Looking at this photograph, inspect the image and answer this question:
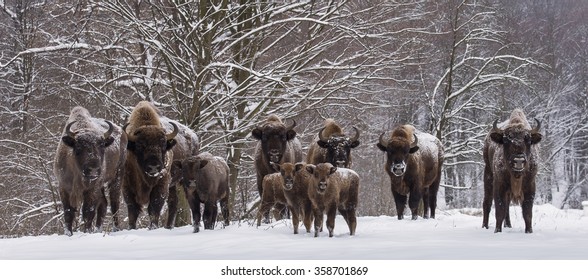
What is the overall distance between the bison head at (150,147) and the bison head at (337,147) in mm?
3302

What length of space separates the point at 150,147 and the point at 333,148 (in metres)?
3.81

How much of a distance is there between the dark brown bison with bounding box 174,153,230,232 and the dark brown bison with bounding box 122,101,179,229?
0.37 m

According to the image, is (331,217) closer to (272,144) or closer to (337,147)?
(337,147)

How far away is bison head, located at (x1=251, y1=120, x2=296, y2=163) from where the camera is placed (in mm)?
14384

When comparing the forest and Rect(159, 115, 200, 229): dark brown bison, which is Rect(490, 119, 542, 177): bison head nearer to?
Rect(159, 115, 200, 229): dark brown bison

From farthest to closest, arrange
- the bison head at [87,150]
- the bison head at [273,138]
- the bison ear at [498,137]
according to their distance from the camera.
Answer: the bison head at [273,138] → the bison ear at [498,137] → the bison head at [87,150]

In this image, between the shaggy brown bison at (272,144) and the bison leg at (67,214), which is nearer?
the bison leg at (67,214)

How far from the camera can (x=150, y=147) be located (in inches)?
460

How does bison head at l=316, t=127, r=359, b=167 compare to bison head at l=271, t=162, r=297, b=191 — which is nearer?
bison head at l=271, t=162, r=297, b=191

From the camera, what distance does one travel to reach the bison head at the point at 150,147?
11492 mm

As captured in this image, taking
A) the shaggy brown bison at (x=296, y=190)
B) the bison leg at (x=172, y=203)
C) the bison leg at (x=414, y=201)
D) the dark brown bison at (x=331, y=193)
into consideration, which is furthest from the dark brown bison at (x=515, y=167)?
the bison leg at (x=172, y=203)

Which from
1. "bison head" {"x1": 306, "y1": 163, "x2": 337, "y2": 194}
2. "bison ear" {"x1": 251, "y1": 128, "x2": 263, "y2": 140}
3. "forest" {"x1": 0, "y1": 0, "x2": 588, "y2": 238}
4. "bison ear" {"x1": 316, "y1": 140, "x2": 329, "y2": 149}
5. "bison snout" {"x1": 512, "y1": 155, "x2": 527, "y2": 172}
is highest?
"forest" {"x1": 0, "y1": 0, "x2": 588, "y2": 238}

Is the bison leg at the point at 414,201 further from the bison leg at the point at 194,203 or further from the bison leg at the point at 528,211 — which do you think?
the bison leg at the point at 194,203

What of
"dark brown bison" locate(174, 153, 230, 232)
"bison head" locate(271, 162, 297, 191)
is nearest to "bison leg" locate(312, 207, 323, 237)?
"bison head" locate(271, 162, 297, 191)
